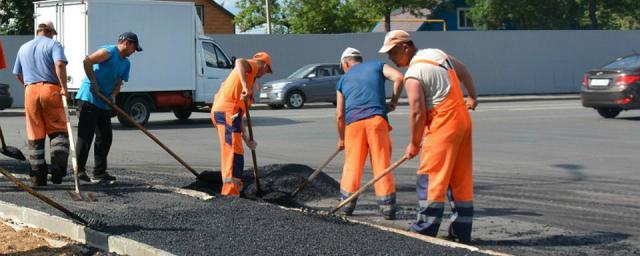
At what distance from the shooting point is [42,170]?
10.2 m

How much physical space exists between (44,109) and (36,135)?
0.28 meters

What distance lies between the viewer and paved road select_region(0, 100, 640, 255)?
26.6 ft

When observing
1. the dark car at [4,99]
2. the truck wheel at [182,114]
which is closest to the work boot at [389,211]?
the truck wheel at [182,114]

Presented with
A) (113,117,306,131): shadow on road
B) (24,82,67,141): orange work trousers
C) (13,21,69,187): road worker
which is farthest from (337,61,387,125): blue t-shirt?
(113,117,306,131): shadow on road

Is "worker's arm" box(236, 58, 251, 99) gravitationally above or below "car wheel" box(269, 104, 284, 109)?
above

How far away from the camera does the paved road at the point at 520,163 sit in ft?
26.6

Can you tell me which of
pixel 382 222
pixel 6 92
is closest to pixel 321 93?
pixel 6 92

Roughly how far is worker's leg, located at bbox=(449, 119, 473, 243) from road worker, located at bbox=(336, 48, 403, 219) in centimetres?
124

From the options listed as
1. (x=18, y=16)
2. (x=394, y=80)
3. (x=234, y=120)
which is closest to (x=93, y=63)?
(x=234, y=120)

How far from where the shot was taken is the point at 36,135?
10250 millimetres

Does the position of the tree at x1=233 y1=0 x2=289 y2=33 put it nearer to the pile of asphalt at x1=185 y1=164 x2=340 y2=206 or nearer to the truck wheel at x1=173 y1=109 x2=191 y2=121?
the truck wheel at x1=173 y1=109 x2=191 y2=121

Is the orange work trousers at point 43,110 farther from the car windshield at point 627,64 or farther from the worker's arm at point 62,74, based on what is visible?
the car windshield at point 627,64

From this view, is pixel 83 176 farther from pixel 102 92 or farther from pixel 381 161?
pixel 381 161

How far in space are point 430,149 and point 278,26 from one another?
4790 cm
